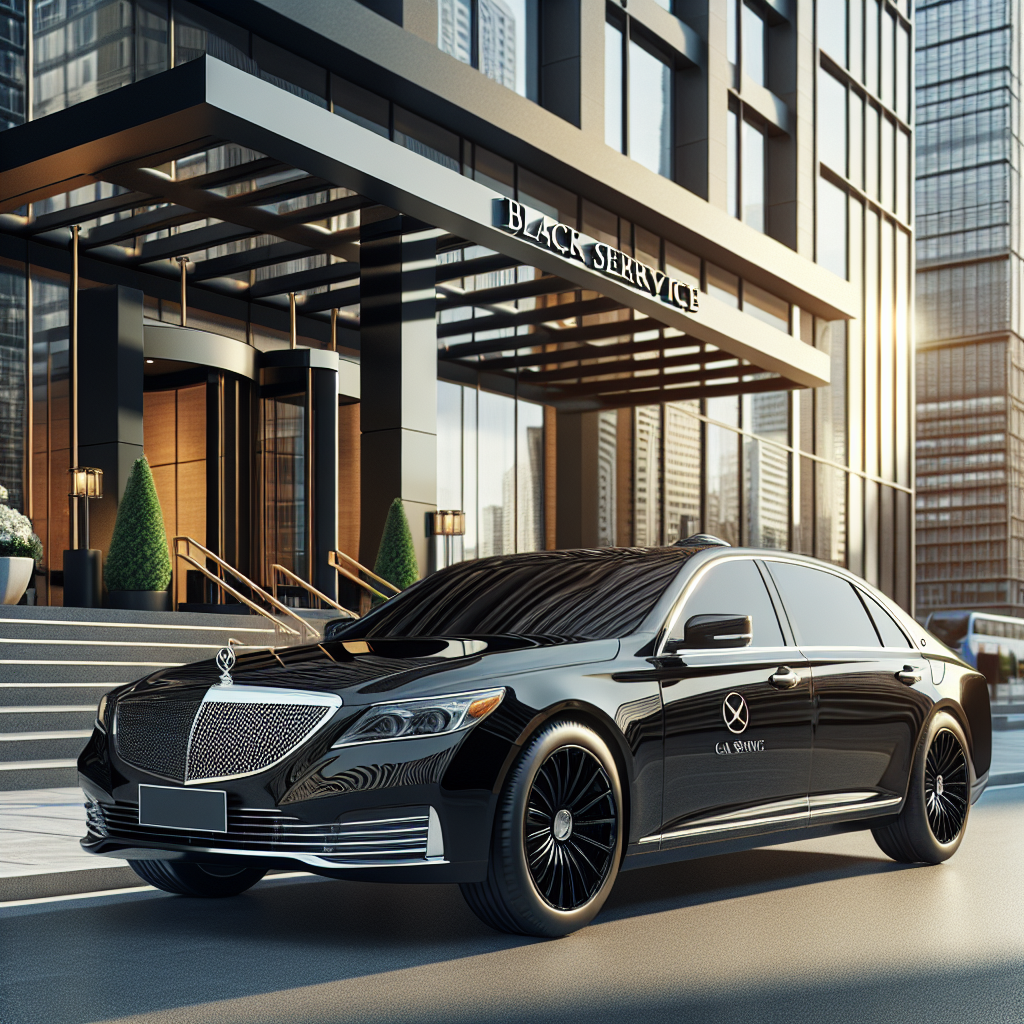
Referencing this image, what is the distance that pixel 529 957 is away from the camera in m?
5.52

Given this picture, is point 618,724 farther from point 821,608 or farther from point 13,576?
point 13,576

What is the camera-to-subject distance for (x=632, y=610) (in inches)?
266

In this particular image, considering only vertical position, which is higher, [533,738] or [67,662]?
[533,738]

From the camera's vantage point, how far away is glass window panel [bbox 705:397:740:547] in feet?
110

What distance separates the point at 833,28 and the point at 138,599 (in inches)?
1124

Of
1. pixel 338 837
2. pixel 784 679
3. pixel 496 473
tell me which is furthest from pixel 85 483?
pixel 338 837

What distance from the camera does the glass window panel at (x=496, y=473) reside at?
2794cm

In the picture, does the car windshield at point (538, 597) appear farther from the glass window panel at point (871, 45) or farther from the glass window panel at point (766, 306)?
the glass window panel at point (871, 45)

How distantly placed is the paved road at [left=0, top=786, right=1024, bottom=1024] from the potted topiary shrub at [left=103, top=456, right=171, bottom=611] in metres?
10.0

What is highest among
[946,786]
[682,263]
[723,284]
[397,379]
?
[682,263]

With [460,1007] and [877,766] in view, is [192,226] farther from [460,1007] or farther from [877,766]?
[460,1007]

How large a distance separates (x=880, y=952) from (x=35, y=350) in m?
18.2

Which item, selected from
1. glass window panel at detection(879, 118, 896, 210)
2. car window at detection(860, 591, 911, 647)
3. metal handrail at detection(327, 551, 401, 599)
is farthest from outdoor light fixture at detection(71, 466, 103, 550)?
glass window panel at detection(879, 118, 896, 210)

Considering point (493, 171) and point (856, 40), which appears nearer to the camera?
point (493, 171)
